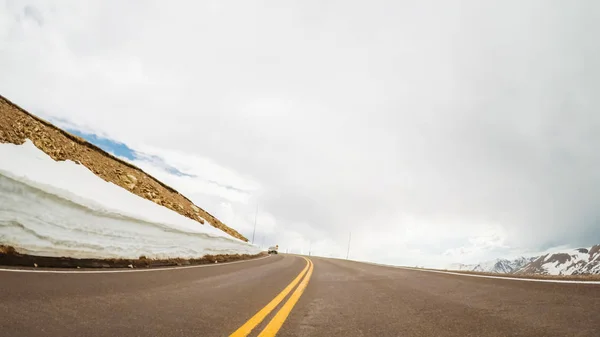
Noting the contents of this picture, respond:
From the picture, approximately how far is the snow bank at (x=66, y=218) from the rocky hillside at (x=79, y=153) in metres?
1.66

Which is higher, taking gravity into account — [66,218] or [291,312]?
[66,218]

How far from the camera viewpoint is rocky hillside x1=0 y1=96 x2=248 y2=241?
47.0 ft

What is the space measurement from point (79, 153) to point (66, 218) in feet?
39.4

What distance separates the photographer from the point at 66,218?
29.7 feet

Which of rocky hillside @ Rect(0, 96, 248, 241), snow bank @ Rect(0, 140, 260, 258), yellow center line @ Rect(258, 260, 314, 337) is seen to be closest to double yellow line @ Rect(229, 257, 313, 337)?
yellow center line @ Rect(258, 260, 314, 337)

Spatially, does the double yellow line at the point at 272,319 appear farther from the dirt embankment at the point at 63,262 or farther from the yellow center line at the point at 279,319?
the dirt embankment at the point at 63,262

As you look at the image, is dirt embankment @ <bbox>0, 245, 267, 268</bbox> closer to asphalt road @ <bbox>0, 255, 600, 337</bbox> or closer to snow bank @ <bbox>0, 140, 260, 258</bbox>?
snow bank @ <bbox>0, 140, 260, 258</bbox>

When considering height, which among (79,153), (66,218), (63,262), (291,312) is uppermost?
(79,153)

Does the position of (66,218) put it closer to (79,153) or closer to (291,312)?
(291,312)

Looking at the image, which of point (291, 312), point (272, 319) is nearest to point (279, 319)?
point (272, 319)

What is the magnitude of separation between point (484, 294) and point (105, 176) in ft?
67.2

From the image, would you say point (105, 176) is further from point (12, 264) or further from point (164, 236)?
point (12, 264)

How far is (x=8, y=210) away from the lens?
25.2ft

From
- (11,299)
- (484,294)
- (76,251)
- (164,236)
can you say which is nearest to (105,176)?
(164,236)
